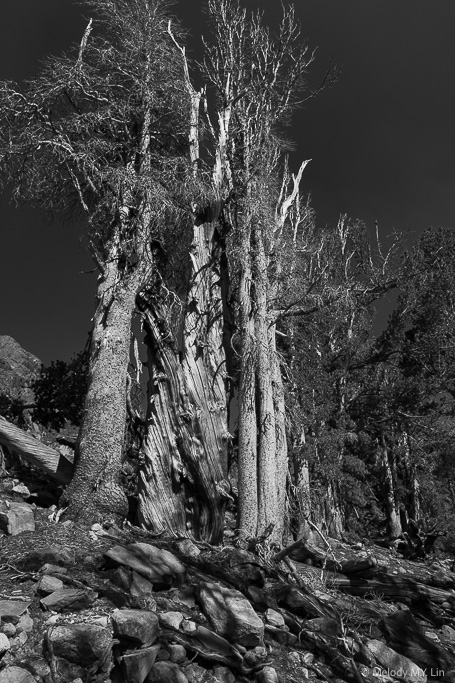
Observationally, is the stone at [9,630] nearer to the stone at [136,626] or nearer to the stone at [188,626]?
the stone at [136,626]

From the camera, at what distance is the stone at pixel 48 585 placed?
3934 mm

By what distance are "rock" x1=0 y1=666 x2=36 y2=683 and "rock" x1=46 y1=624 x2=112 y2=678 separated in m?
0.18

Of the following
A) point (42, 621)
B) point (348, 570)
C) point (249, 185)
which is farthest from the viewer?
point (249, 185)

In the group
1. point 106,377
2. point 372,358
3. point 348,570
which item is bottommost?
point 348,570

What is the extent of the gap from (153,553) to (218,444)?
308cm

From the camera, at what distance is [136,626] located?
3613 millimetres

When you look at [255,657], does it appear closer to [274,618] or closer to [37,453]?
[274,618]

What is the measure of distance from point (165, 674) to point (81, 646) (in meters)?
0.60

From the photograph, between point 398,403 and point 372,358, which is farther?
point 372,358

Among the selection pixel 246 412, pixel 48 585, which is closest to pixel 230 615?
pixel 48 585

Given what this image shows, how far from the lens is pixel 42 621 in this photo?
11.9ft

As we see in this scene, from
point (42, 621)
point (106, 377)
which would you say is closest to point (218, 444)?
point (106, 377)

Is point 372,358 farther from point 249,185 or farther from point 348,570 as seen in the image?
point 348,570

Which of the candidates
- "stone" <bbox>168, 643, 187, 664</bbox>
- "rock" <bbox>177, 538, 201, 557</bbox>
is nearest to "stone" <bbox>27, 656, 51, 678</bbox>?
"stone" <bbox>168, 643, 187, 664</bbox>
